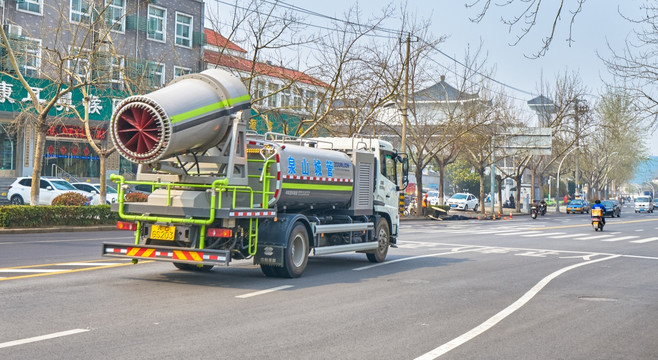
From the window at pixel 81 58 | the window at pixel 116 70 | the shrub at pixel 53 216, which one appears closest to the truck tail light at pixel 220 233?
the shrub at pixel 53 216

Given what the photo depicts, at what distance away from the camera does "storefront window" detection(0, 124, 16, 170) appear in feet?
125

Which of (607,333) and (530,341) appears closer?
(530,341)

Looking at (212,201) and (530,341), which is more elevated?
(212,201)

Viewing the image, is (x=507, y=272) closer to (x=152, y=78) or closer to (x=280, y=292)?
(x=280, y=292)

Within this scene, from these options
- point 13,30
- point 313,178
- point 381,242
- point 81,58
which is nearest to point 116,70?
point 81,58

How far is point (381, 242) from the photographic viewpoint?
658 inches

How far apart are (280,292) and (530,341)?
4.34 meters

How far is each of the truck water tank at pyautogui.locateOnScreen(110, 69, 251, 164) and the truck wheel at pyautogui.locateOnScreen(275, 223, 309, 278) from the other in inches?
85.6

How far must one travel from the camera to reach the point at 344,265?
15914 millimetres

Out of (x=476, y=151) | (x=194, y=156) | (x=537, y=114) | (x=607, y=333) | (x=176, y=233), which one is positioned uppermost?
(x=537, y=114)

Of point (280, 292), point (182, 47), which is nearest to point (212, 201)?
point (280, 292)

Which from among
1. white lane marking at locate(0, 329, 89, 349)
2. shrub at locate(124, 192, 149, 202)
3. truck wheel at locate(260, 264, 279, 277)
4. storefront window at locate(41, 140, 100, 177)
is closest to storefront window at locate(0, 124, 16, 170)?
storefront window at locate(41, 140, 100, 177)

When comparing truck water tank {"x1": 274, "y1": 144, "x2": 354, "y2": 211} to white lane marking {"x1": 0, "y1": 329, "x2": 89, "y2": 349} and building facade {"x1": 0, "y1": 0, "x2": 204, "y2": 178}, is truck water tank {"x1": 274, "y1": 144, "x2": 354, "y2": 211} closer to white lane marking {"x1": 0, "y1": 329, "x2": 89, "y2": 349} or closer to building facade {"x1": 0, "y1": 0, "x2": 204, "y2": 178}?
white lane marking {"x1": 0, "y1": 329, "x2": 89, "y2": 349}

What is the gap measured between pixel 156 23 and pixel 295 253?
3451 centimetres
